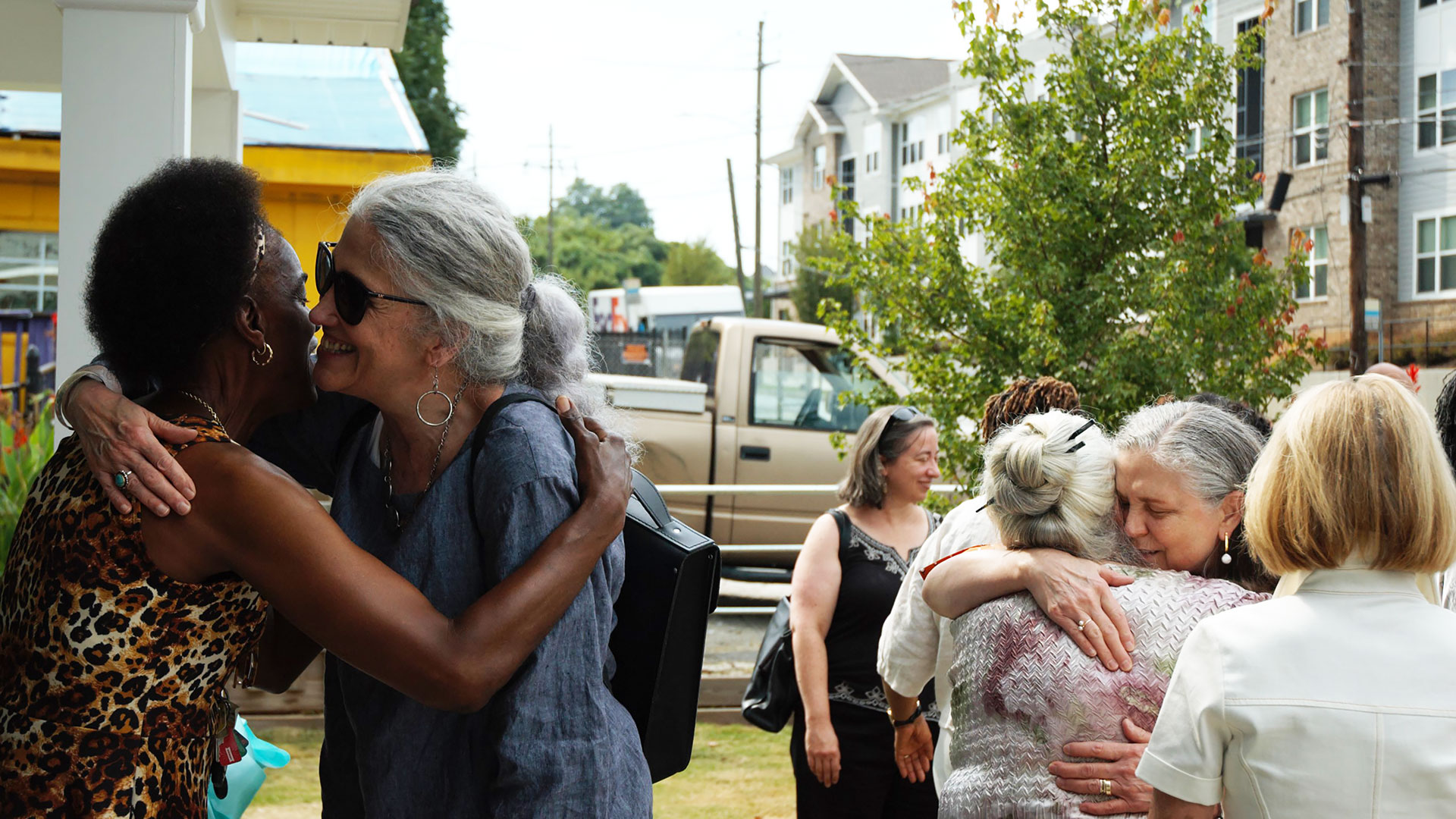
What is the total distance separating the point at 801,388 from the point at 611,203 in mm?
113579

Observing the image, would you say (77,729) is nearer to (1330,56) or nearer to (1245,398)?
(1245,398)

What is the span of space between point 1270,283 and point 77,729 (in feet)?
22.0

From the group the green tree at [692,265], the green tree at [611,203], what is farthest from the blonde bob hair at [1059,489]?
the green tree at [611,203]

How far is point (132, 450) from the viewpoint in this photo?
1.88 meters

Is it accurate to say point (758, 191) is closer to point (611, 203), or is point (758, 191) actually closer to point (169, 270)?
point (169, 270)

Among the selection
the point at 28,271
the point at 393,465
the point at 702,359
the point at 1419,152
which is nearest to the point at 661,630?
the point at 393,465

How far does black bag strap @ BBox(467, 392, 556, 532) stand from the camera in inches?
77.5

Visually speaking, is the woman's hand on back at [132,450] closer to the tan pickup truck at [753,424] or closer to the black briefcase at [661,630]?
the black briefcase at [661,630]

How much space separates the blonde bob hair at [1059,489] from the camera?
2436 mm

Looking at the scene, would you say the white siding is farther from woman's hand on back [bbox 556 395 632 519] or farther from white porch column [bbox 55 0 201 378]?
woman's hand on back [bbox 556 395 632 519]

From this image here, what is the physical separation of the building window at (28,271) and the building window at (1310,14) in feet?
85.5

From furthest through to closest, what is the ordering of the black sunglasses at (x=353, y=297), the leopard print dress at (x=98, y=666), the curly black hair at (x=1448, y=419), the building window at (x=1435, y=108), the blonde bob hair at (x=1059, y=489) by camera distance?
the building window at (x=1435, y=108) < the curly black hair at (x=1448, y=419) < the blonde bob hair at (x=1059, y=489) < the black sunglasses at (x=353, y=297) < the leopard print dress at (x=98, y=666)

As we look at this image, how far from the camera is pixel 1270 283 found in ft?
23.0

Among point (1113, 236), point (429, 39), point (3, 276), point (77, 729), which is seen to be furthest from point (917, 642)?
point (429, 39)
